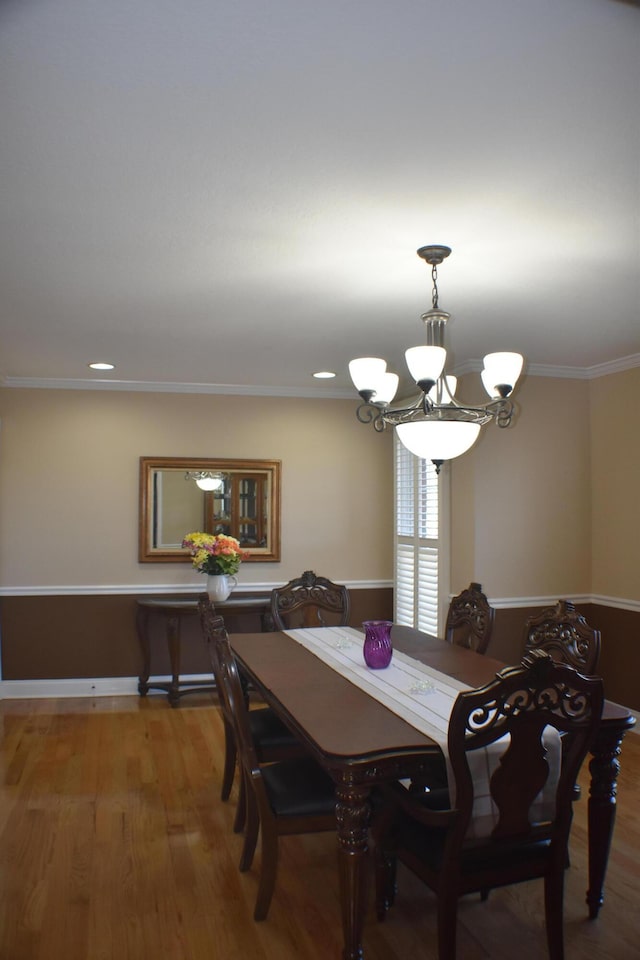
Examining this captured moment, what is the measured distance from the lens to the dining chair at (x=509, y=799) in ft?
6.50

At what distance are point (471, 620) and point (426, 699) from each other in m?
0.99

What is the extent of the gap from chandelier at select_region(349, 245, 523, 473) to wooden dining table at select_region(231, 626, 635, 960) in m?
0.96

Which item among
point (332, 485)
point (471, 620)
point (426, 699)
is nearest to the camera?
point (426, 699)

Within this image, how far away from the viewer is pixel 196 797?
3.69 metres

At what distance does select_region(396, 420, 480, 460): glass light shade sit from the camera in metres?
2.68

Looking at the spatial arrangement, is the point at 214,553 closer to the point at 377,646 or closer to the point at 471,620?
the point at 471,620

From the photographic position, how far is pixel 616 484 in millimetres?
4953

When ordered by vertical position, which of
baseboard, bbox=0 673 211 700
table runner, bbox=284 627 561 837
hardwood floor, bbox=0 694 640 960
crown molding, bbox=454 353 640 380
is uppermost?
crown molding, bbox=454 353 640 380

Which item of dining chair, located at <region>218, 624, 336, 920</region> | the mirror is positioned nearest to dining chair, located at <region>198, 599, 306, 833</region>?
dining chair, located at <region>218, 624, 336, 920</region>

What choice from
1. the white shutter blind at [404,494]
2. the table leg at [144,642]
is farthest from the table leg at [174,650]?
the white shutter blind at [404,494]

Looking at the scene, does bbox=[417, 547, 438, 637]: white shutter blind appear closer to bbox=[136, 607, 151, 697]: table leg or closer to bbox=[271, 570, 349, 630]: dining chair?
bbox=[271, 570, 349, 630]: dining chair

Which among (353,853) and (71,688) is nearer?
(353,853)

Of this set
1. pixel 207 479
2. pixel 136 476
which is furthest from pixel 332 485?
pixel 136 476

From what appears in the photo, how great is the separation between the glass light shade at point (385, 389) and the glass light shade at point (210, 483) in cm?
301
